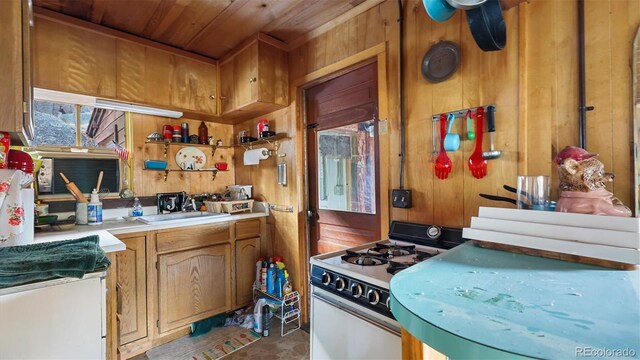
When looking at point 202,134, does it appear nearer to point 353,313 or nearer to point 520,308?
point 353,313

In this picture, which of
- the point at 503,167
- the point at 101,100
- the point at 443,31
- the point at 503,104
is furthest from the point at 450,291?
the point at 101,100

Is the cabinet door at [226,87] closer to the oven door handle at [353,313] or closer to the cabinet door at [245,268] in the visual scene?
the cabinet door at [245,268]

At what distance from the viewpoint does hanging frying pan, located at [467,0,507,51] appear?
1.12 metres

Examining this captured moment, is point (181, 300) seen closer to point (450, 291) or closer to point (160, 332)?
point (160, 332)

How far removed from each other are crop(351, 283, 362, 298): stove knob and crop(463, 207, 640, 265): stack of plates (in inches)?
18.9

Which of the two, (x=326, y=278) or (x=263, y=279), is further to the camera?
(x=263, y=279)

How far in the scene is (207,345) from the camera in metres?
2.10

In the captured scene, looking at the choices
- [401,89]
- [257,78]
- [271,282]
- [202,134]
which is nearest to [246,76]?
[257,78]

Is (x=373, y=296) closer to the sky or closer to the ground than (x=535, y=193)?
closer to the ground

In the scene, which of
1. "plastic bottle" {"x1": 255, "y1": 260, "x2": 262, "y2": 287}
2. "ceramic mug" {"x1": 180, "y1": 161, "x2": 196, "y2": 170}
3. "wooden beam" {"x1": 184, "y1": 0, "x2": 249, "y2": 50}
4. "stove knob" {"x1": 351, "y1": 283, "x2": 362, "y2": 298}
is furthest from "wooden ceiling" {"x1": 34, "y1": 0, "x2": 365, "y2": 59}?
"plastic bottle" {"x1": 255, "y1": 260, "x2": 262, "y2": 287}

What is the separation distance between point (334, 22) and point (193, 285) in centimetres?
226

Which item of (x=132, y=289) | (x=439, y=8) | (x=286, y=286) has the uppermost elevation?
(x=439, y=8)

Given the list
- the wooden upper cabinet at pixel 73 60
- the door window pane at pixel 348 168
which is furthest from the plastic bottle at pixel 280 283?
the wooden upper cabinet at pixel 73 60

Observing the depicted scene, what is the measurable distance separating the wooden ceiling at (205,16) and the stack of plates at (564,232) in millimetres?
1608
